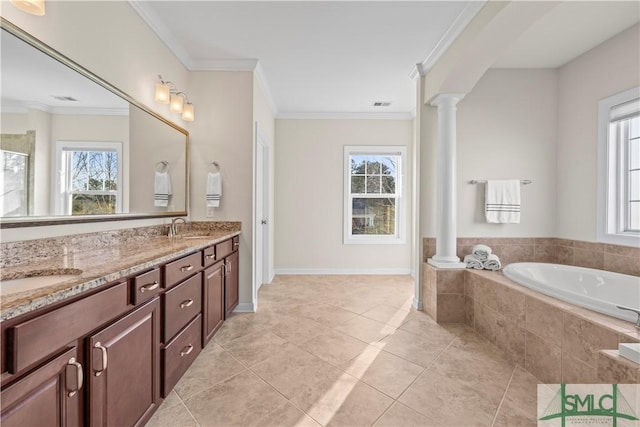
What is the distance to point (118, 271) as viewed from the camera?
1.08 metres

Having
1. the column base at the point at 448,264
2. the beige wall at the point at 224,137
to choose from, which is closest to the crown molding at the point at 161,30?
the beige wall at the point at 224,137

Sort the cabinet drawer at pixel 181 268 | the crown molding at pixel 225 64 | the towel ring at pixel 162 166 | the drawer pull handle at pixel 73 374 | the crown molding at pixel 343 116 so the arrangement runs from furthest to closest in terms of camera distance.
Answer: the crown molding at pixel 343 116 → the crown molding at pixel 225 64 → the towel ring at pixel 162 166 → the cabinet drawer at pixel 181 268 → the drawer pull handle at pixel 73 374

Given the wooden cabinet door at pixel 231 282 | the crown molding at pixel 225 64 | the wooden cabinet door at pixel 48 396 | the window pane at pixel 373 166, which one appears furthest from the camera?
the window pane at pixel 373 166

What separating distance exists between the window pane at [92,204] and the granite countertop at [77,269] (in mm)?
236

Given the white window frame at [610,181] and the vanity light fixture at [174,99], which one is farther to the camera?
the white window frame at [610,181]

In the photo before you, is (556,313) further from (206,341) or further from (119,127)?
(119,127)

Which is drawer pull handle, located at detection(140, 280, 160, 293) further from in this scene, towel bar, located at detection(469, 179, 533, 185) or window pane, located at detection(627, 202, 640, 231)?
window pane, located at detection(627, 202, 640, 231)

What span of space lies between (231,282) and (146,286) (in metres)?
1.38

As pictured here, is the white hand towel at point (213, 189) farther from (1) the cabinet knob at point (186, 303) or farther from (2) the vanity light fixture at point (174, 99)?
(1) the cabinet knob at point (186, 303)

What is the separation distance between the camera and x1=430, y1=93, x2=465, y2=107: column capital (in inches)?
107

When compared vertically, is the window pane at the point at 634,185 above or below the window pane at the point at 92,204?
above

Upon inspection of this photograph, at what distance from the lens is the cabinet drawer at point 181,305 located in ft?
4.91

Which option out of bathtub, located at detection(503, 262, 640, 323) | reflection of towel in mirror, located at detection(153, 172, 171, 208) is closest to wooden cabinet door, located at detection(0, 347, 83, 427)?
reflection of towel in mirror, located at detection(153, 172, 171, 208)

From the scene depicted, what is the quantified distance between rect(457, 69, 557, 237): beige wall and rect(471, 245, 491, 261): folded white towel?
0.94 ft
